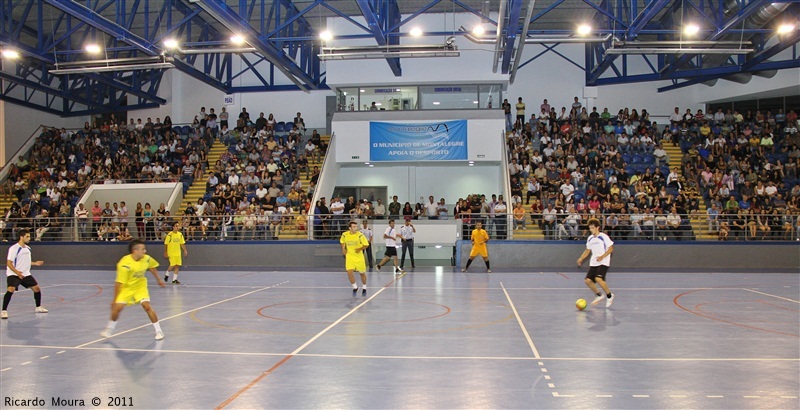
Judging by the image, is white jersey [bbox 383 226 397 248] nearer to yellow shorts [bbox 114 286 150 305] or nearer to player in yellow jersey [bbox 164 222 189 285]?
player in yellow jersey [bbox 164 222 189 285]

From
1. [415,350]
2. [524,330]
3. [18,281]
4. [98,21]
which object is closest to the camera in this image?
[415,350]

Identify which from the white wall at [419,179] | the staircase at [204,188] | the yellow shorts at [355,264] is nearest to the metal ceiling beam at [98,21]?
the staircase at [204,188]

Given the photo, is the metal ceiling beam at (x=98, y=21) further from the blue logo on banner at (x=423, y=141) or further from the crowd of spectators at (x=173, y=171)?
the blue logo on banner at (x=423, y=141)

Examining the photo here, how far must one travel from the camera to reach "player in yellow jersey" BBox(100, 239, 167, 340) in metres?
10.5

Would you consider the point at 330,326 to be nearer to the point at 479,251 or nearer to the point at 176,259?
the point at 176,259

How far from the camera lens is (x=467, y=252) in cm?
2608

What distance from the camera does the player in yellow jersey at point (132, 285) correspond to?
34.5ft

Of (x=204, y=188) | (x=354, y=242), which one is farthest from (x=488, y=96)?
(x=354, y=242)

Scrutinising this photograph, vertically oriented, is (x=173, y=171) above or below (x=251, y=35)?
below

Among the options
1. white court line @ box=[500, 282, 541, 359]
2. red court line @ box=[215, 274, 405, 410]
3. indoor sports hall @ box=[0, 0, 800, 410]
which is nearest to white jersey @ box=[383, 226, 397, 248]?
indoor sports hall @ box=[0, 0, 800, 410]

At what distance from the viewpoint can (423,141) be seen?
107 feet

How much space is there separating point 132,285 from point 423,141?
75.8 ft

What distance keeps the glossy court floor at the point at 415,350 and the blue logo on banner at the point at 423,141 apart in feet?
52.2

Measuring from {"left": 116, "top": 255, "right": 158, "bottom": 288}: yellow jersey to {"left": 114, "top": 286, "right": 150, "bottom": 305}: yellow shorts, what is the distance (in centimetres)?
7
